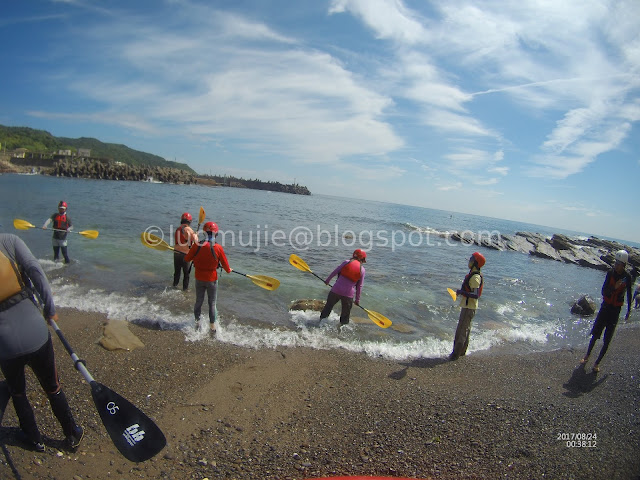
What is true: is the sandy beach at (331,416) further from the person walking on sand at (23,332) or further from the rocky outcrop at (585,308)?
the rocky outcrop at (585,308)

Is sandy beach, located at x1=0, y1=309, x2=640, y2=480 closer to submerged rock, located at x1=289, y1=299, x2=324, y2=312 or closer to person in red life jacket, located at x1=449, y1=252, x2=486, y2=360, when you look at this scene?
person in red life jacket, located at x1=449, y1=252, x2=486, y2=360

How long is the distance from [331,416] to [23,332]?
3.62 m

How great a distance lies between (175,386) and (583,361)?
821 centimetres

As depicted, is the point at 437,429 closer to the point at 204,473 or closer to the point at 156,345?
the point at 204,473

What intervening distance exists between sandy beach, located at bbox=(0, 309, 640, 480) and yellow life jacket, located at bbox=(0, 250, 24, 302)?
168 centimetres

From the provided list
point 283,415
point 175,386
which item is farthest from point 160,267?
point 283,415

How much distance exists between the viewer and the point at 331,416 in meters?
4.46

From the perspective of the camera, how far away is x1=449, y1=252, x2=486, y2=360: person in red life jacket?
22.5 ft

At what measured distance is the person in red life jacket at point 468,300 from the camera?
6848 mm

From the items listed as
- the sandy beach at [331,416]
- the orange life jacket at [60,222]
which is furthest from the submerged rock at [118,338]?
the orange life jacket at [60,222]

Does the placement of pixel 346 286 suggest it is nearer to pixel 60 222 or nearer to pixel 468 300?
pixel 468 300

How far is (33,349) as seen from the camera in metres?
3.09

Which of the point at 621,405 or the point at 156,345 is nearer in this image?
the point at 621,405
